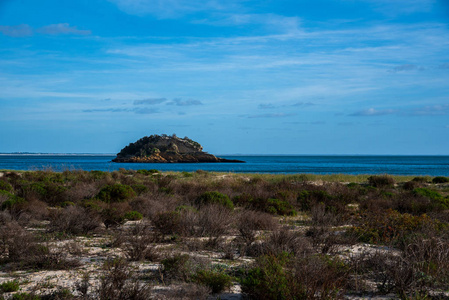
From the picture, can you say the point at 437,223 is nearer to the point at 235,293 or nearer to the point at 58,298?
the point at 235,293

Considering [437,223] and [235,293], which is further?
[437,223]

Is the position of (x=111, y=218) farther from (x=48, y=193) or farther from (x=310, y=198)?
(x=310, y=198)

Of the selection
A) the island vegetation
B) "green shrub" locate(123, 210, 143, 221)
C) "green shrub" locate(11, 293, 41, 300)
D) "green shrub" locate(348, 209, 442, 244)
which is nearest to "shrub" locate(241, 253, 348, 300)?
the island vegetation

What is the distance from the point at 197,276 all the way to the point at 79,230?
5281 millimetres

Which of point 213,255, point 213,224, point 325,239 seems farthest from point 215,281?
point 213,224

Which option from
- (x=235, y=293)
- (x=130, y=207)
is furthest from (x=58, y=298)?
(x=130, y=207)

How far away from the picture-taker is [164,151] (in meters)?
138

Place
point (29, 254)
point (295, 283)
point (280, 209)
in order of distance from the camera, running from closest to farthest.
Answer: point (295, 283) < point (29, 254) < point (280, 209)

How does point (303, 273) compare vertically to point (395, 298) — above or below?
above

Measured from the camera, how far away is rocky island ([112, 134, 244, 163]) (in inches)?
5162

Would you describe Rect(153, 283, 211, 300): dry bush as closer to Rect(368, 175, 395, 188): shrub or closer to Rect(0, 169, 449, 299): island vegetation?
Rect(0, 169, 449, 299): island vegetation

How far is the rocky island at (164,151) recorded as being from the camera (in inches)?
5162

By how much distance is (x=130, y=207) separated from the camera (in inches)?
545

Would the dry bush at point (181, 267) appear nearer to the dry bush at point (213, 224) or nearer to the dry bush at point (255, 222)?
the dry bush at point (213, 224)
